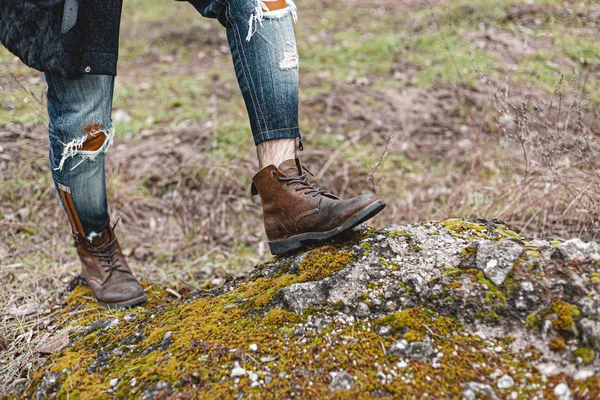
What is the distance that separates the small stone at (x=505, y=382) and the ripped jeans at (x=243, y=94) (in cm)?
106

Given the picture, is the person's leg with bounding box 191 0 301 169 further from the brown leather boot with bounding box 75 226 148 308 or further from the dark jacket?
the brown leather boot with bounding box 75 226 148 308

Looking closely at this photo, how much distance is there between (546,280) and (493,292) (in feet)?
0.50

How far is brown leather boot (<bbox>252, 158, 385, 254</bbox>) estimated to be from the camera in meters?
1.70

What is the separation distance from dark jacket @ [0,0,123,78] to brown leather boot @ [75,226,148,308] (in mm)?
801

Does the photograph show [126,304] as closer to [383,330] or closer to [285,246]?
[285,246]

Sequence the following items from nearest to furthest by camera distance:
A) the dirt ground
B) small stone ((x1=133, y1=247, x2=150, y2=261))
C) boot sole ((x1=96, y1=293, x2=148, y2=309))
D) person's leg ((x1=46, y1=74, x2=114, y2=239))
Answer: person's leg ((x1=46, y1=74, x2=114, y2=239)) → boot sole ((x1=96, y1=293, x2=148, y2=309)) → the dirt ground → small stone ((x1=133, y1=247, x2=150, y2=261))

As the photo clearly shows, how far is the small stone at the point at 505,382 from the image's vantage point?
1.25m

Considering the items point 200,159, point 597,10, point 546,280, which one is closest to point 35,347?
point 546,280

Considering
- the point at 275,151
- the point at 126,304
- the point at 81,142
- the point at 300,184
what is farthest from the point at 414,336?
the point at 81,142

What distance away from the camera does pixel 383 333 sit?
1.45 meters

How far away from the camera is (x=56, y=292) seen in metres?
2.43

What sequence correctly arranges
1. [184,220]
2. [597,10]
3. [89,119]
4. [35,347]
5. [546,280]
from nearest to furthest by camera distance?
[546,280]
[35,347]
[89,119]
[184,220]
[597,10]

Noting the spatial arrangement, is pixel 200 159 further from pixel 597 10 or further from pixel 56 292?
pixel 597 10

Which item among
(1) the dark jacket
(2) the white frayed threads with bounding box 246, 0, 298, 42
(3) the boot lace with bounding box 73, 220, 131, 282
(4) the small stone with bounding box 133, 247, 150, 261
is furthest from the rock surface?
(4) the small stone with bounding box 133, 247, 150, 261
